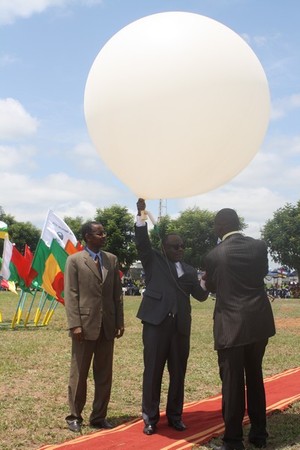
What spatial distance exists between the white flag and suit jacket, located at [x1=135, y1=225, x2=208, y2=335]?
9.26 meters

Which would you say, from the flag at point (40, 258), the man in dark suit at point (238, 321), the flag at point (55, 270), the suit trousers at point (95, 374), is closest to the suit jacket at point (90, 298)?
the suit trousers at point (95, 374)

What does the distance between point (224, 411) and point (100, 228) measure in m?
2.08

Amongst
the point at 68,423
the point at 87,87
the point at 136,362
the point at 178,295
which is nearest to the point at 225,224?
the point at 178,295

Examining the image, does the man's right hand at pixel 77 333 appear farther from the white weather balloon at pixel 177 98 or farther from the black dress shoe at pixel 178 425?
the white weather balloon at pixel 177 98

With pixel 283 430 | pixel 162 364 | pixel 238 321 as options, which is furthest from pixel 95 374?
pixel 283 430

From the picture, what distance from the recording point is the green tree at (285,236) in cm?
5562

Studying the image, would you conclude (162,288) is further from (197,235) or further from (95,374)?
(197,235)

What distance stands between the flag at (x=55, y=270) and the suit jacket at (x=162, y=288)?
9037 mm

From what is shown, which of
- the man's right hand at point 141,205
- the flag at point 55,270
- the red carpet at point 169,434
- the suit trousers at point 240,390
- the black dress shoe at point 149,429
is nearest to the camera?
the suit trousers at point 240,390

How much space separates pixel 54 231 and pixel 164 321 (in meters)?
9.69

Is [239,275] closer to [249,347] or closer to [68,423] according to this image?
[249,347]

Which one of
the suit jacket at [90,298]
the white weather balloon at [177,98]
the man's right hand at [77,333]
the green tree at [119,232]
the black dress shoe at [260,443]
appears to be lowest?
the black dress shoe at [260,443]

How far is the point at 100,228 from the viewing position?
5664mm

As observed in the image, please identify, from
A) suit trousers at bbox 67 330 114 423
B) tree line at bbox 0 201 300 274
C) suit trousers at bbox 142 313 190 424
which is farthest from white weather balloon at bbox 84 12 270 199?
tree line at bbox 0 201 300 274
